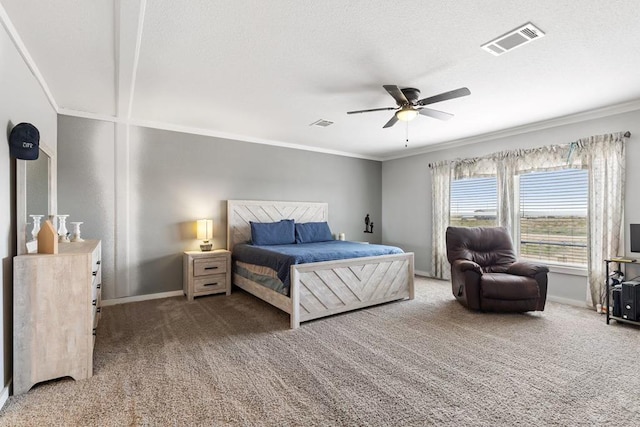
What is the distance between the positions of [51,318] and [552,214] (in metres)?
5.85

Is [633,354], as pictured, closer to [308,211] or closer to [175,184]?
[308,211]

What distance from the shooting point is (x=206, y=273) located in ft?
14.9

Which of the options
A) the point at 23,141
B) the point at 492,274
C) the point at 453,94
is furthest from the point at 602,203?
the point at 23,141

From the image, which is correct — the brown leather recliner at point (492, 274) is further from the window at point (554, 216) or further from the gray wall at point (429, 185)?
the gray wall at point (429, 185)

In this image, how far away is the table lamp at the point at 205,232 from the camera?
15.5 feet

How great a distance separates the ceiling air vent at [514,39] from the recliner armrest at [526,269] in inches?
104

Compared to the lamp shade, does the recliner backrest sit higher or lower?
lower

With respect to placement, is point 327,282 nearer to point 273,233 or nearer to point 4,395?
point 273,233

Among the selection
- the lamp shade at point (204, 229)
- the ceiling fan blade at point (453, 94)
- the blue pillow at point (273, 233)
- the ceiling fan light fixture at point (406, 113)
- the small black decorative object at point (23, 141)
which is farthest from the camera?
the blue pillow at point (273, 233)

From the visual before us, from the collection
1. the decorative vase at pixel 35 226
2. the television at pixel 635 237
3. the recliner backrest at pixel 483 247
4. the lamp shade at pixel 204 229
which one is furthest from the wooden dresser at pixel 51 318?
the television at pixel 635 237

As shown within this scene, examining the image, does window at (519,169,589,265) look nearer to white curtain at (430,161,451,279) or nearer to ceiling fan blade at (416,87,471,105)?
white curtain at (430,161,451,279)

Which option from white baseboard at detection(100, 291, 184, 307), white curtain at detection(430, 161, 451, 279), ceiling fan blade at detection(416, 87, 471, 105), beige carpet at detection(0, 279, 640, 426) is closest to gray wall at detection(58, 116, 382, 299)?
white baseboard at detection(100, 291, 184, 307)

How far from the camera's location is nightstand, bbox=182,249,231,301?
4461 millimetres

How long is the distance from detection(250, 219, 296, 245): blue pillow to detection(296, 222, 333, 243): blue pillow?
0.12 m
